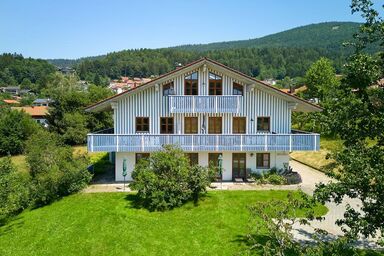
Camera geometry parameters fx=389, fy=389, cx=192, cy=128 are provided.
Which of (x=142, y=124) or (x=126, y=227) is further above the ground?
(x=142, y=124)

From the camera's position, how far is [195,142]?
27.3 meters

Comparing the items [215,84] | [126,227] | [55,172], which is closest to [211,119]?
[215,84]

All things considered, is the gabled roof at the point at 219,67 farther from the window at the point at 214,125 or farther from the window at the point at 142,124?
the window at the point at 214,125

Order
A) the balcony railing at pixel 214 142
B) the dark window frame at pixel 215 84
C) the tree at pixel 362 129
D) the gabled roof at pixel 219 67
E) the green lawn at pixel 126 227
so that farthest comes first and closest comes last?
the dark window frame at pixel 215 84, the gabled roof at pixel 219 67, the balcony railing at pixel 214 142, the green lawn at pixel 126 227, the tree at pixel 362 129

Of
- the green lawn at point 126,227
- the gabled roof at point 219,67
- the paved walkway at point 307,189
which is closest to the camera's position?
the green lawn at point 126,227

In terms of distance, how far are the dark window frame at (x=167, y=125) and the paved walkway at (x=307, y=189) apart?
15.9ft

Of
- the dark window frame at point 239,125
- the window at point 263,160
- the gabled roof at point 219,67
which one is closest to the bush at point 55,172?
the gabled roof at point 219,67

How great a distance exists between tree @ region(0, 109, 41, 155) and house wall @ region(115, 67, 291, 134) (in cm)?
2766

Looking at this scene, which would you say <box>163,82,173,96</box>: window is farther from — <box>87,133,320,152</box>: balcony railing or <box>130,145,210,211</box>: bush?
<box>130,145,210,211</box>: bush

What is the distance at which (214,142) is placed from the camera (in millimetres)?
27234

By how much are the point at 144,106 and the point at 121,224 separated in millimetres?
10121

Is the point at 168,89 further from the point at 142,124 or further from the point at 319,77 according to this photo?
the point at 319,77

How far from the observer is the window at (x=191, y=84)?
28406 millimetres

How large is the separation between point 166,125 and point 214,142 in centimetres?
392
